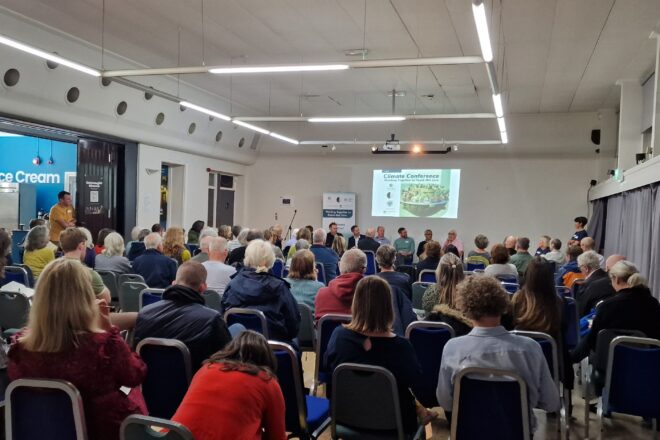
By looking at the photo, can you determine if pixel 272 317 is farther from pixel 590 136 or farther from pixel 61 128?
pixel 590 136

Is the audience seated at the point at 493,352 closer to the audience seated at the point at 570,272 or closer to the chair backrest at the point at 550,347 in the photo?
the chair backrest at the point at 550,347

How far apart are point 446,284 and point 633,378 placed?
4.14 feet

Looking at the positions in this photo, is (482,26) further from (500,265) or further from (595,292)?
(500,265)

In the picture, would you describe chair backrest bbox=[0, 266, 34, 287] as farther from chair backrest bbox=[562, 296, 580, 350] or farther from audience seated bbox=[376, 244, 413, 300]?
chair backrest bbox=[562, 296, 580, 350]

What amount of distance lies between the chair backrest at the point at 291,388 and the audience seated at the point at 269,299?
3.27 ft

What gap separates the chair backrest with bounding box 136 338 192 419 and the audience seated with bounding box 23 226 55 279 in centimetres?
378

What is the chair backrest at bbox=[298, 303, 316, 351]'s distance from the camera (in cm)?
415

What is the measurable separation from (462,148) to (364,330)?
39.2 ft

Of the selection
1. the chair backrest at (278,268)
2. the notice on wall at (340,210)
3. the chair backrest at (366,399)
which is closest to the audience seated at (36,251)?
the chair backrest at (278,268)

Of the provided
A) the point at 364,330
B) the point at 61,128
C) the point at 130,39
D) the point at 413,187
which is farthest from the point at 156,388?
the point at 413,187

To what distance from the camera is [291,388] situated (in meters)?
2.56

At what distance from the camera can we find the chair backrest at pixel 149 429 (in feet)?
5.50

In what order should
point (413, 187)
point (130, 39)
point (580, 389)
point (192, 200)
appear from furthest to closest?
1. point (413, 187)
2. point (192, 200)
3. point (130, 39)
4. point (580, 389)

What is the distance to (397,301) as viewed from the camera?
12.5 feet
